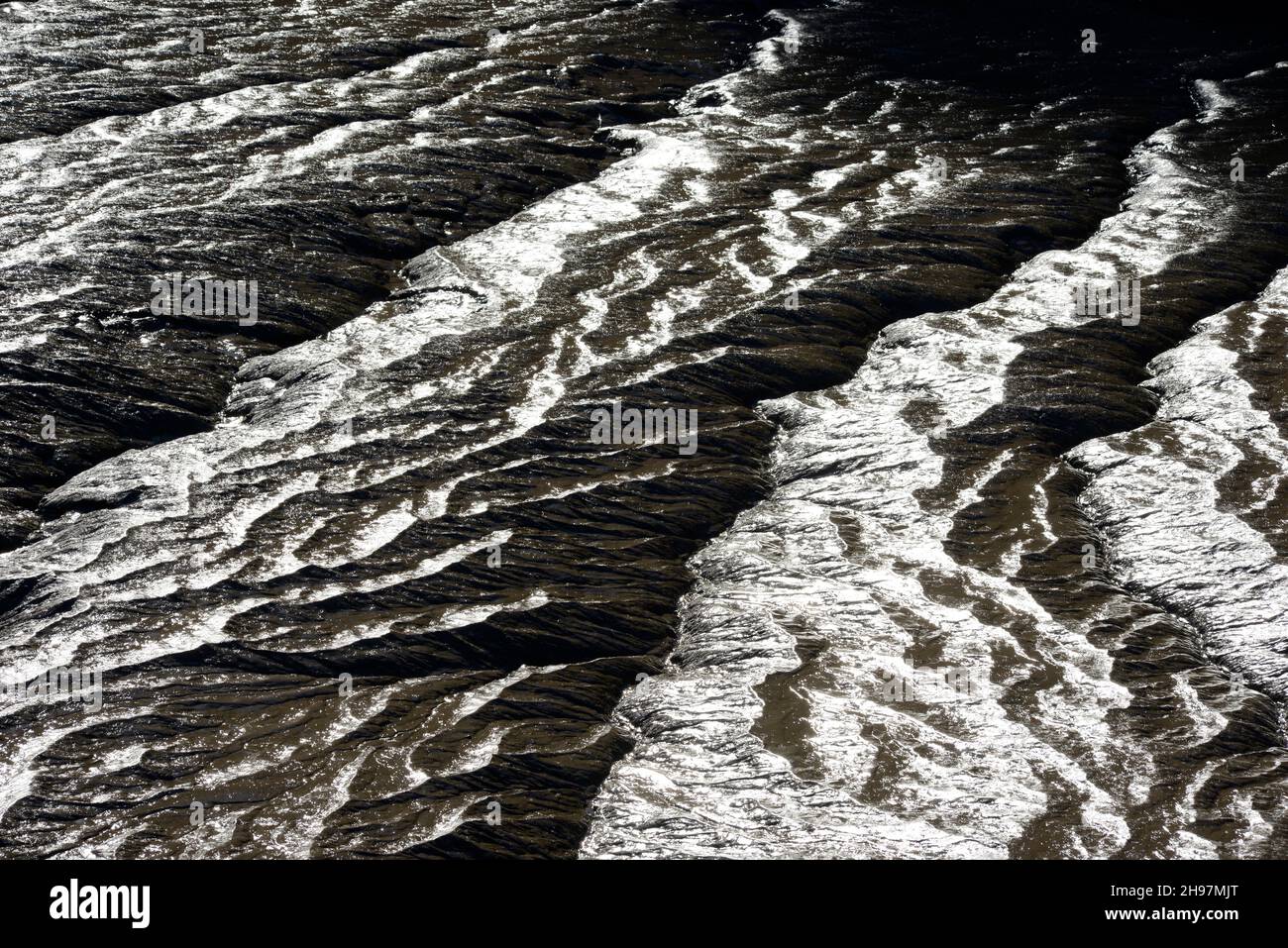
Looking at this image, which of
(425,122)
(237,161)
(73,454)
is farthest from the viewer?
(425,122)

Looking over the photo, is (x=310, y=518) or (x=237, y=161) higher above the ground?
(x=237, y=161)

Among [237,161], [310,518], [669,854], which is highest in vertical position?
[237,161]

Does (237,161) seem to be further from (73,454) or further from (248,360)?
(73,454)
